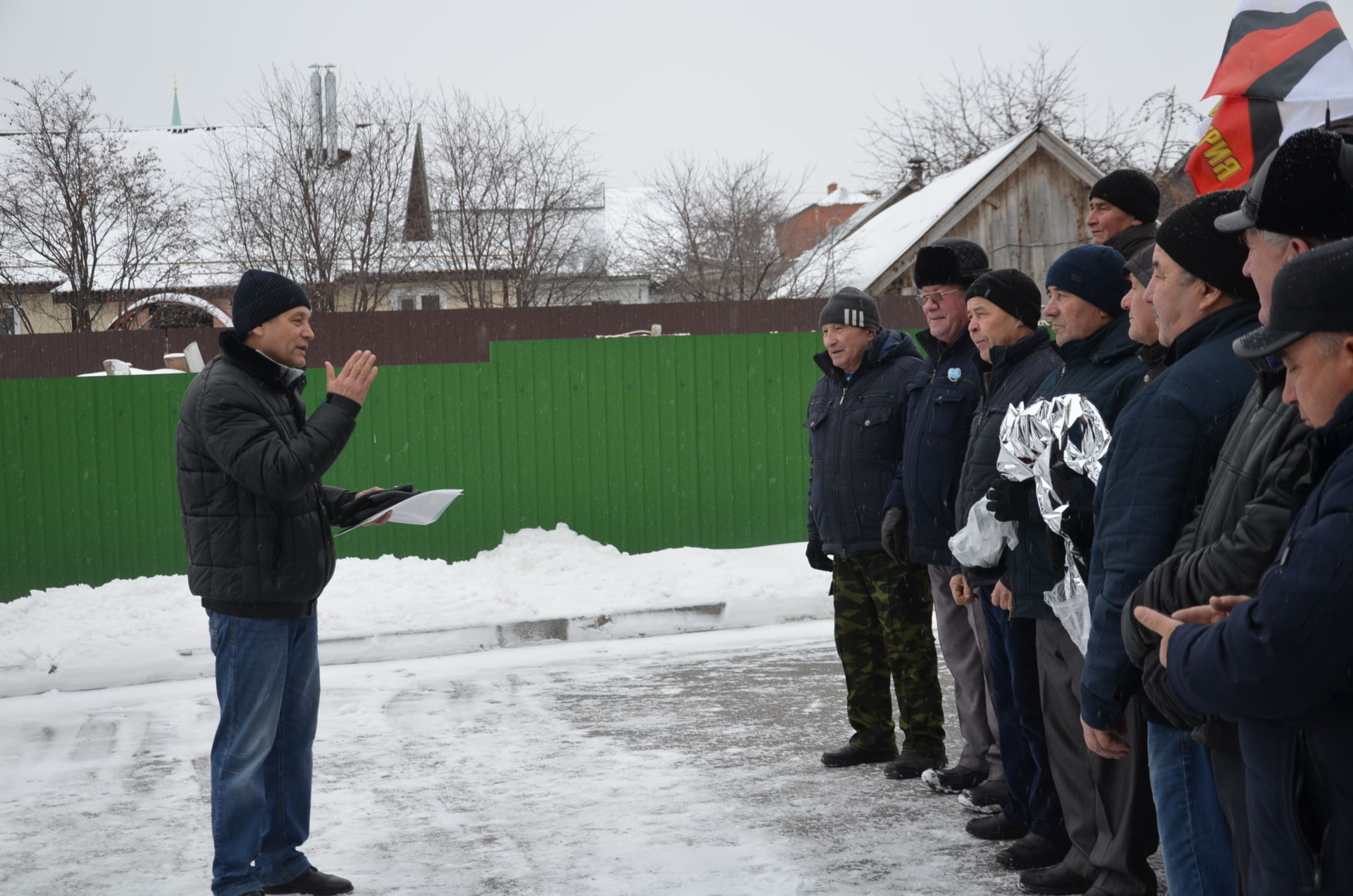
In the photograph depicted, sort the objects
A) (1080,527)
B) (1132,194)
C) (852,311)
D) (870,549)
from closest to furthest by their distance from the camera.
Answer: (1080,527), (1132,194), (870,549), (852,311)

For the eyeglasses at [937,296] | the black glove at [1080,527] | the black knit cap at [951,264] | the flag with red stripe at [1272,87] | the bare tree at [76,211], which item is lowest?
the black glove at [1080,527]

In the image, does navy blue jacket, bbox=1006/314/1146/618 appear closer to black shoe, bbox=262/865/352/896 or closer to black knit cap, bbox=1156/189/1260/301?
black knit cap, bbox=1156/189/1260/301

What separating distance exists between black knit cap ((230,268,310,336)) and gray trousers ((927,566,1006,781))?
285 centimetres

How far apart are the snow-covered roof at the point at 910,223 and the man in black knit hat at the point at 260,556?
19.6m

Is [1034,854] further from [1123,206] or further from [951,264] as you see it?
[1123,206]

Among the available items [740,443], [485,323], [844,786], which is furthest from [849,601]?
[485,323]

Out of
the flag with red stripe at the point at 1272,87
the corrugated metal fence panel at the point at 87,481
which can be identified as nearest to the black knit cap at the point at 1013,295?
the flag with red stripe at the point at 1272,87

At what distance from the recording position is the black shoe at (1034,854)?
4.32 metres

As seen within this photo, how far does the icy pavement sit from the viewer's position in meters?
4.41

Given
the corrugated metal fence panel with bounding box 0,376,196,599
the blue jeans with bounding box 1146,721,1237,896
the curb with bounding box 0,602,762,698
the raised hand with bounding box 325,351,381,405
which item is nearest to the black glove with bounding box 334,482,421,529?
the raised hand with bounding box 325,351,381,405

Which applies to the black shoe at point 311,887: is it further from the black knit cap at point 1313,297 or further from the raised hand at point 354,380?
the black knit cap at point 1313,297

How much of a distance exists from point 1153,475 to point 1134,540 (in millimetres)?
159

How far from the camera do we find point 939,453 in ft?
16.8

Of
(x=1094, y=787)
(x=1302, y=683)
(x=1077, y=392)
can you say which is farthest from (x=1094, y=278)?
(x=1302, y=683)
